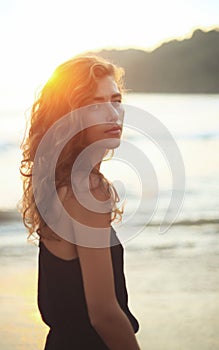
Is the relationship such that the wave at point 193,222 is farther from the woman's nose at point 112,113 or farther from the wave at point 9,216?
the woman's nose at point 112,113

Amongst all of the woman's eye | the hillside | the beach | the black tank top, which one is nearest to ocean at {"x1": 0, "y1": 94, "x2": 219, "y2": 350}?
the beach

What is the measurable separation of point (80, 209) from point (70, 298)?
0.26 m

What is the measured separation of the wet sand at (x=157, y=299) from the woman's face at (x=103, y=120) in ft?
8.44

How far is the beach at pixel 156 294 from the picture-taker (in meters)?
4.37

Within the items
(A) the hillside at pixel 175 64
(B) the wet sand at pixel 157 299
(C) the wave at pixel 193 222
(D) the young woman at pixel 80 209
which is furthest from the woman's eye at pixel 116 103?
(A) the hillside at pixel 175 64

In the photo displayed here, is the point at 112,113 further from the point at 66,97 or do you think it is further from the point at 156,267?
the point at 156,267

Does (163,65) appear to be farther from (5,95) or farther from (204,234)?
(204,234)

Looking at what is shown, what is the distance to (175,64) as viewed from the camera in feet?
286

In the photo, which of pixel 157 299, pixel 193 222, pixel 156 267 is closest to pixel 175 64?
pixel 193 222

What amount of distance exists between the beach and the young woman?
2426mm

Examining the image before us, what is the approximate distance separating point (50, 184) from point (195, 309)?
10.3 feet

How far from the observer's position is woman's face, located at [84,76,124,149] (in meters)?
1.83

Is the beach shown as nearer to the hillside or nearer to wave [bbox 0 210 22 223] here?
wave [bbox 0 210 22 223]

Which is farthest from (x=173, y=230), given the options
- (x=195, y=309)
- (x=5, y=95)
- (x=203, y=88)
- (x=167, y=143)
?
(x=203, y=88)
